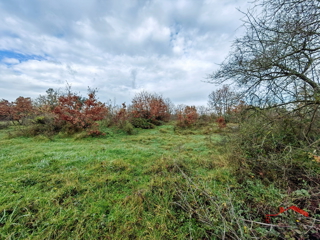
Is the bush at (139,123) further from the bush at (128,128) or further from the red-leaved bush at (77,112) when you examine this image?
the red-leaved bush at (77,112)

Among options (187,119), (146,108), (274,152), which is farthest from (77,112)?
(274,152)

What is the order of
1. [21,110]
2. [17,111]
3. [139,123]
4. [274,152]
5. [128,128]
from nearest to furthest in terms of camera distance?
[274,152]
[128,128]
[17,111]
[21,110]
[139,123]

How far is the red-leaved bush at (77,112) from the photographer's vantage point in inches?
317

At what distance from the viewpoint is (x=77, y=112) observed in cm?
822

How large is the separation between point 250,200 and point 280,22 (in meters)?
3.78

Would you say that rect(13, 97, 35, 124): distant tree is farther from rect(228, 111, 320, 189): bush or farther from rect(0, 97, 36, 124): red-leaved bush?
rect(228, 111, 320, 189): bush

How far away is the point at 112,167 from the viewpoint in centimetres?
326

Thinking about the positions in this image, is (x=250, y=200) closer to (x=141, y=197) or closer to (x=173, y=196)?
(x=173, y=196)

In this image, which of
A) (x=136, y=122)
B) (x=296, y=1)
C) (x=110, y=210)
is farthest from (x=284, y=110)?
(x=136, y=122)

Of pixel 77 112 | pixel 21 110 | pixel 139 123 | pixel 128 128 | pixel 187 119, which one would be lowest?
pixel 128 128

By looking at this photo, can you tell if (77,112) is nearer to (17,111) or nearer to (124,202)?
(124,202)

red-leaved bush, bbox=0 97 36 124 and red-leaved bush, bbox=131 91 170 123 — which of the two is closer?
red-leaved bush, bbox=0 97 36 124

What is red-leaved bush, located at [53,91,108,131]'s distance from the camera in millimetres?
8055

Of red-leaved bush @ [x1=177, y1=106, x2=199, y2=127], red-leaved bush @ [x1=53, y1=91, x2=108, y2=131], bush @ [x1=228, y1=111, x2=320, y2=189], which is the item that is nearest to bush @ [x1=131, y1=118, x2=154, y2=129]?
red-leaved bush @ [x1=177, y1=106, x2=199, y2=127]
